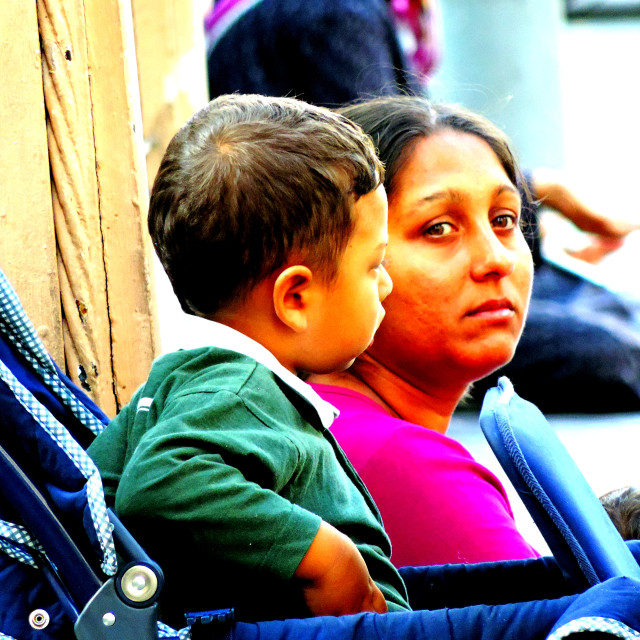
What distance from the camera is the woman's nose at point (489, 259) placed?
2.21 meters

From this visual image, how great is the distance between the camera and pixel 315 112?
1691 mm

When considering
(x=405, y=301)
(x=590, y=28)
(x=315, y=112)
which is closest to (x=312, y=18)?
(x=405, y=301)

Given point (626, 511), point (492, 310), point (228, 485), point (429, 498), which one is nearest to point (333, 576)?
point (228, 485)

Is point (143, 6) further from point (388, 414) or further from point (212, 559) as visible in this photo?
point (212, 559)

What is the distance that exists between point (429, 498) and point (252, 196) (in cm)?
65

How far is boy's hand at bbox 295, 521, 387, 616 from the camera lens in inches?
55.8

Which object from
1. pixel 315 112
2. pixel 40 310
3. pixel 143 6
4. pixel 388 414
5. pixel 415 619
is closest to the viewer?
pixel 415 619

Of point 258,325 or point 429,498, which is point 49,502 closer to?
point 258,325

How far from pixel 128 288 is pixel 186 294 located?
52 centimetres

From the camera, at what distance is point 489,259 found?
221cm

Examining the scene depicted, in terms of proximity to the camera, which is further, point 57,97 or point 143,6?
point 143,6

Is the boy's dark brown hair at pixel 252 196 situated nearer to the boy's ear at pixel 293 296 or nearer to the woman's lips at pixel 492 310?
the boy's ear at pixel 293 296

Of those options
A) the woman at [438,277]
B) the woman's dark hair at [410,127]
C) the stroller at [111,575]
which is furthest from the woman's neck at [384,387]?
the stroller at [111,575]

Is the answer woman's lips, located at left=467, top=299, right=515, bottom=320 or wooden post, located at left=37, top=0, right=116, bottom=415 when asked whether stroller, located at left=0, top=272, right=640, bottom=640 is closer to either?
wooden post, located at left=37, top=0, right=116, bottom=415
